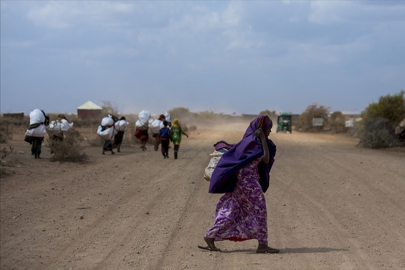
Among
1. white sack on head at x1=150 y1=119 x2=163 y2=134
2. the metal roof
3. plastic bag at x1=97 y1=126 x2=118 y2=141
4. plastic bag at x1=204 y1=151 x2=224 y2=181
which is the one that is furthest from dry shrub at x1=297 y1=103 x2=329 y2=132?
plastic bag at x1=204 y1=151 x2=224 y2=181

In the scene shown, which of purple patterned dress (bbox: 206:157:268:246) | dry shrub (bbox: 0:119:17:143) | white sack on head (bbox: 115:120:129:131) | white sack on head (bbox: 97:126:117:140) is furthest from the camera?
dry shrub (bbox: 0:119:17:143)

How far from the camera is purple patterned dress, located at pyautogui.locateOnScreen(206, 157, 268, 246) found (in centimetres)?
612

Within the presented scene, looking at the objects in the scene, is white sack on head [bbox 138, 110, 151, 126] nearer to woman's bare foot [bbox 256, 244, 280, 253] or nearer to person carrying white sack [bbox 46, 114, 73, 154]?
person carrying white sack [bbox 46, 114, 73, 154]

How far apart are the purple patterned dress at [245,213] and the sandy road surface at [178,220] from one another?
26cm

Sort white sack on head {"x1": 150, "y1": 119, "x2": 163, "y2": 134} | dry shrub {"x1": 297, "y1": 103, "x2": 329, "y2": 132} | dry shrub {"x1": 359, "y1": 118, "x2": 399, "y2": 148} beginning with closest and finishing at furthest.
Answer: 1. white sack on head {"x1": 150, "y1": 119, "x2": 163, "y2": 134}
2. dry shrub {"x1": 359, "y1": 118, "x2": 399, "y2": 148}
3. dry shrub {"x1": 297, "y1": 103, "x2": 329, "y2": 132}

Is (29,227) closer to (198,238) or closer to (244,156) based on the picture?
(198,238)

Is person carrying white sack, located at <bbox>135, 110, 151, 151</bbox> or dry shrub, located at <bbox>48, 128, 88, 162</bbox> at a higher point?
person carrying white sack, located at <bbox>135, 110, 151, 151</bbox>

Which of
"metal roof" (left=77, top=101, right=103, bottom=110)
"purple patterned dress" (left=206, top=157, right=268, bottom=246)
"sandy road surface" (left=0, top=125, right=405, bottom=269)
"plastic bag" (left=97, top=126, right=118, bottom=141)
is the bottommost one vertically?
"sandy road surface" (left=0, top=125, right=405, bottom=269)

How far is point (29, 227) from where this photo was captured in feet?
25.3

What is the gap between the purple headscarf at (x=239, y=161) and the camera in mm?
6012

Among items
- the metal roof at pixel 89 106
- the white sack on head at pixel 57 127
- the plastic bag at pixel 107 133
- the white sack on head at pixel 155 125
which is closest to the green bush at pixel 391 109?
the white sack on head at pixel 155 125

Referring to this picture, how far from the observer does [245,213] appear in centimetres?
624

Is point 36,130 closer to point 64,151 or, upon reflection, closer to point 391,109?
point 64,151

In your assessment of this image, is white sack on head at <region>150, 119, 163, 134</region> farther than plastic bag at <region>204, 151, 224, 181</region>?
Yes
